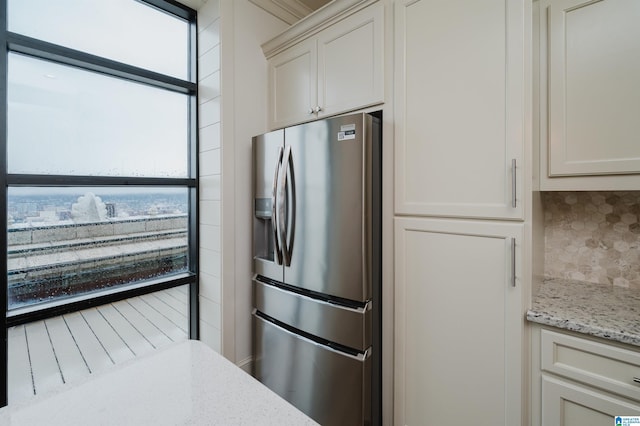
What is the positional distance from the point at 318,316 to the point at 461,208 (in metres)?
0.90

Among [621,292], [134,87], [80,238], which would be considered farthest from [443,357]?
[134,87]

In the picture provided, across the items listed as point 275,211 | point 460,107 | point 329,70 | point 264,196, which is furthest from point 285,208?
point 460,107

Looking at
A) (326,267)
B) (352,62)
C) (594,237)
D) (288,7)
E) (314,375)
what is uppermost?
Result: (288,7)

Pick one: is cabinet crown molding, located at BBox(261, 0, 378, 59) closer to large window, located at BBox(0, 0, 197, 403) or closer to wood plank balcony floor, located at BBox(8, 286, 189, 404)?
large window, located at BBox(0, 0, 197, 403)

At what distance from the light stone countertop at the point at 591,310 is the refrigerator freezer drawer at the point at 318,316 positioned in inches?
27.8

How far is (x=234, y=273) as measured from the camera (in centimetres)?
200

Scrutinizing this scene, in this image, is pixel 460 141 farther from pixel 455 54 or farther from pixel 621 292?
pixel 621 292

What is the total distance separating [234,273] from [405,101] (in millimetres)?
1458

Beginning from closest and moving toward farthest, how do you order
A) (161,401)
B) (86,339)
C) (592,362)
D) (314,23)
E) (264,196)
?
(161,401), (592,362), (86,339), (314,23), (264,196)

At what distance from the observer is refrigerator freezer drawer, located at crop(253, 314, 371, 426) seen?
148 centimetres

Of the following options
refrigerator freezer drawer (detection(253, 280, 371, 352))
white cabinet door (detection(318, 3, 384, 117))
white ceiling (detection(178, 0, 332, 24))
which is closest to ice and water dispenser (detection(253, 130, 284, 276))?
refrigerator freezer drawer (detection(253, 280, 371, 352))

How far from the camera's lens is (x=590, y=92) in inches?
50.8

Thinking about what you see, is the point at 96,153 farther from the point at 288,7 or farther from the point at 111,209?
the point at 288,7

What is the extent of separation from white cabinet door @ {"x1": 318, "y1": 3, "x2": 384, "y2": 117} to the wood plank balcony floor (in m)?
1.63
